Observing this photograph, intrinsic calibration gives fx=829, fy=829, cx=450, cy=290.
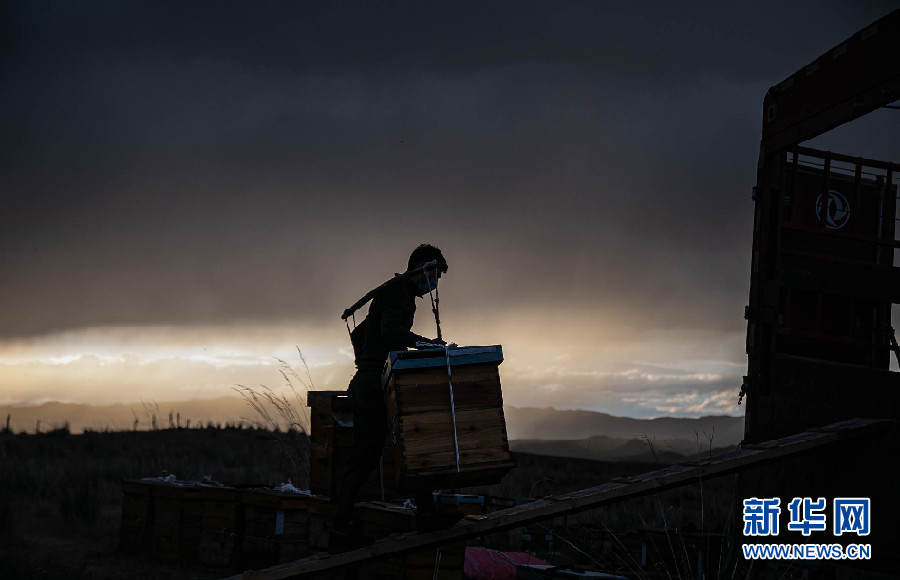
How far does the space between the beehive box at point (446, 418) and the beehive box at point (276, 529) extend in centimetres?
329

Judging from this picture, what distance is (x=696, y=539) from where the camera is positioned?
880 centimetres

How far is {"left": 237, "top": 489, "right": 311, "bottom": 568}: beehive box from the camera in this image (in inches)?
369

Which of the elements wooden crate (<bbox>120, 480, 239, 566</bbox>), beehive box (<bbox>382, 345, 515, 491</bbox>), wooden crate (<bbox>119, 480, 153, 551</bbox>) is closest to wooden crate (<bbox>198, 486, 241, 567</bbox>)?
wooden crate (<bbox>120, 480, 239, 566</bbox>)

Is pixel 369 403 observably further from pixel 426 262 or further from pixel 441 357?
pixel 426 262

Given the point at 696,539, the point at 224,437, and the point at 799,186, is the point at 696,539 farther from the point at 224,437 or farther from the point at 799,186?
the point at 224,437

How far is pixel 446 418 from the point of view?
6.50 metres

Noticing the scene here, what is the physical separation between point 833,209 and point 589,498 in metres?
4.41

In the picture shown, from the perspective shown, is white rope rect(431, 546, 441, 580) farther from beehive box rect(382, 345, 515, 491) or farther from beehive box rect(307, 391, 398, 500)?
beehive box rect(382, 345, 515, 491)

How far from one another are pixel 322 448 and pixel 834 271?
5.87 meters

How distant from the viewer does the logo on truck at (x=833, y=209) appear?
9109mm

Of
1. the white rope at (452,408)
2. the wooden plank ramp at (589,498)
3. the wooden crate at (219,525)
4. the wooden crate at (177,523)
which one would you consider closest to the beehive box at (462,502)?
the wooden plank ramp at (589,498)

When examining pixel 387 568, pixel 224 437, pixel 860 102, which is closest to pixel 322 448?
pixel 387 568

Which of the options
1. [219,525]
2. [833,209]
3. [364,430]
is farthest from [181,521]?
[833,209]

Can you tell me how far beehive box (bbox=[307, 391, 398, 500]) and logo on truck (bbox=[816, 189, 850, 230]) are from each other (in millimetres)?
5365
